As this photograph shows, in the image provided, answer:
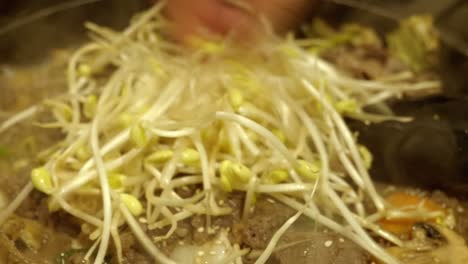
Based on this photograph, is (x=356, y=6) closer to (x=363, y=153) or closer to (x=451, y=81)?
(x=451, y=81)

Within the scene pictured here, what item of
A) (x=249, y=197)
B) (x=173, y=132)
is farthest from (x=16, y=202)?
(x=249, y=197)

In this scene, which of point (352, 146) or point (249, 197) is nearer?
point (249, 197)

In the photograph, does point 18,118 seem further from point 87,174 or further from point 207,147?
point 207,147

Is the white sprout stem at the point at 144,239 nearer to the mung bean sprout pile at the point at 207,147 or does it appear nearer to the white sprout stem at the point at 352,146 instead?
the mung bean sprout pile at the point at 207,147

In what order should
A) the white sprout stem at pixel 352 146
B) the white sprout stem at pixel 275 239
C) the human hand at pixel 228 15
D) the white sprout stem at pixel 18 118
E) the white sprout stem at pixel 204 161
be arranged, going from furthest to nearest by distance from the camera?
the human hand at pixel 228 15 < the white sprout stem at pixel 18 118 < the white sprout stem at pixel 352 146 < the white sprout stem at pixel 204 161 < the white sprout stem at pixel 275 239

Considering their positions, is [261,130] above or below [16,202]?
above

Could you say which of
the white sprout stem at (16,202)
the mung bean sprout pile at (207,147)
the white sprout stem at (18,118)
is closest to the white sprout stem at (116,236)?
the mung bean sprout pile at (207,147)
